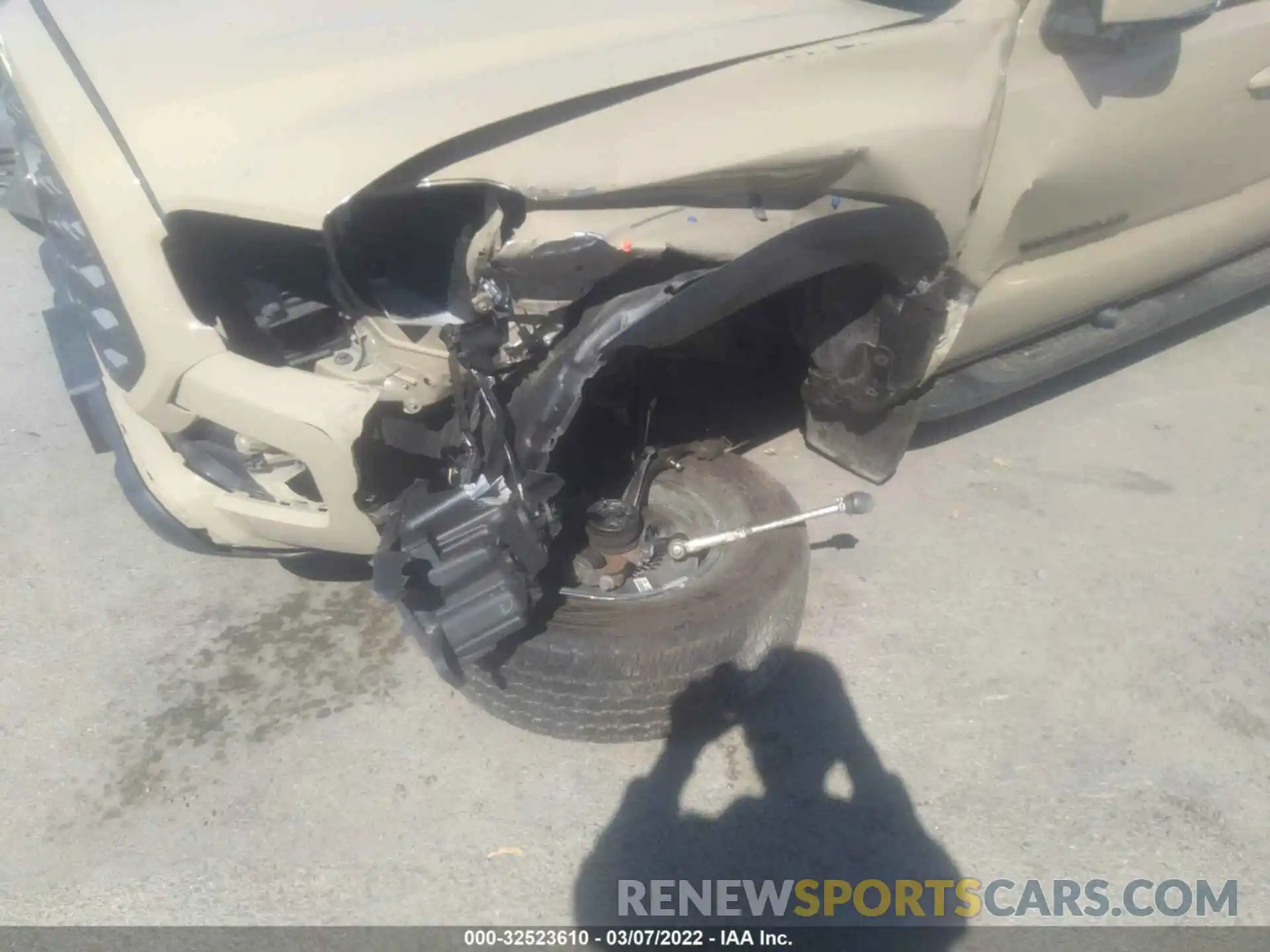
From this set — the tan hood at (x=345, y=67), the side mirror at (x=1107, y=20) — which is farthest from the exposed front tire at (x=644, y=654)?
the side mirror at (x=1107, y=20)

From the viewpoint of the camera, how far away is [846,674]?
2.37m

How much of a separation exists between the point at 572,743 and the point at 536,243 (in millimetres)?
1143

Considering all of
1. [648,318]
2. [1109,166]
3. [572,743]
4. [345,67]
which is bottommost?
[572,743]

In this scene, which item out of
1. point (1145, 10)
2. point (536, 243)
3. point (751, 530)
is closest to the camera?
point (536, 243)

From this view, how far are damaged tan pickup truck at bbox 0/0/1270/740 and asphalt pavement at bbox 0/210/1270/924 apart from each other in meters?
0.26

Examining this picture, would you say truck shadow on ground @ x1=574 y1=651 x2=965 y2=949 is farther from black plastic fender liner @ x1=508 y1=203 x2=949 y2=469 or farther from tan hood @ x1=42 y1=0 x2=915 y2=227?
tan hood @ x1=42 y1=0 x2=915 y2=227

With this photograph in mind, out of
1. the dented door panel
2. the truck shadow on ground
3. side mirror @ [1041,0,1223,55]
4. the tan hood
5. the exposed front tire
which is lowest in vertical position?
the truck shadow on ground

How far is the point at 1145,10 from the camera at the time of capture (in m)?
2.20

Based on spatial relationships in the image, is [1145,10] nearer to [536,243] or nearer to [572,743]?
[536,243]

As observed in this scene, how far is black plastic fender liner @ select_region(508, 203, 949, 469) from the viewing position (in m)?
1.83

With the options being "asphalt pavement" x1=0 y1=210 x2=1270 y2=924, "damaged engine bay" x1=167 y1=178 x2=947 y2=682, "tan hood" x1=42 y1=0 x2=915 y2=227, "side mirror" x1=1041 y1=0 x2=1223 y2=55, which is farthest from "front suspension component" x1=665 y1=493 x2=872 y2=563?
"side mirror" x1=1041 y1=0 x2=1223 y2=55

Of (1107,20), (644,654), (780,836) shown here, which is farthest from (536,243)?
(1107,20)

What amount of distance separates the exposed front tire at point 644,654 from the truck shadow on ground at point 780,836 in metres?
0.08

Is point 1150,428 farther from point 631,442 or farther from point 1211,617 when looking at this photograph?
point 631,442
